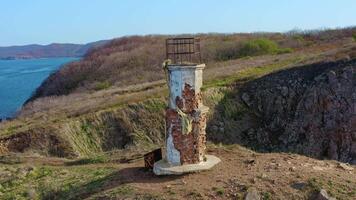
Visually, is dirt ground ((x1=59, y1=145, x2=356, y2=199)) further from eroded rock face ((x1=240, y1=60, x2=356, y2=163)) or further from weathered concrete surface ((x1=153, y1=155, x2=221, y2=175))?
eroded rock face ((x1=240, y1=60, x2=356, y2=163))

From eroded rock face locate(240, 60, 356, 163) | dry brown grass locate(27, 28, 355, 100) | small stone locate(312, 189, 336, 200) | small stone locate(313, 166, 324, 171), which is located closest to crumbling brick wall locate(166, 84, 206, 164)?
small stone locate(313, 166, 324, 171)

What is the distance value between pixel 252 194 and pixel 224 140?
1535cm

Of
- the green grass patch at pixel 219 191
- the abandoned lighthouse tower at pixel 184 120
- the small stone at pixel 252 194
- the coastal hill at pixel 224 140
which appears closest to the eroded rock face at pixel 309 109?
the coastal hill at pixel 224 140

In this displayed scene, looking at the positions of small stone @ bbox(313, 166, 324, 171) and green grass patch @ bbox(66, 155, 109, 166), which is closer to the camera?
small stone @ bbox(313, 166, 324, 171)

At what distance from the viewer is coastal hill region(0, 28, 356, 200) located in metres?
14.1

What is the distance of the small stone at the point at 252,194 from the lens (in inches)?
526

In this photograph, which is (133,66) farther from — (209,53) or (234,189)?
(234,189)

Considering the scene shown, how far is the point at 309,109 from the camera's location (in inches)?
1172

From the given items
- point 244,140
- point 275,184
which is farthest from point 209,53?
point 275,184

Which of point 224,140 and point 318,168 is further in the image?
point 224,140

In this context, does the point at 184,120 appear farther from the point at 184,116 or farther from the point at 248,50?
the point at 248,50

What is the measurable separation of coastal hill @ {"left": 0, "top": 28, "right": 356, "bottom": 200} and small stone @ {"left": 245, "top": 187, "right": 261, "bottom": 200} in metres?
0.03

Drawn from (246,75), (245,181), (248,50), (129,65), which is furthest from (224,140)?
(129,65)

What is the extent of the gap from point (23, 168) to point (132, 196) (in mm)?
5703
